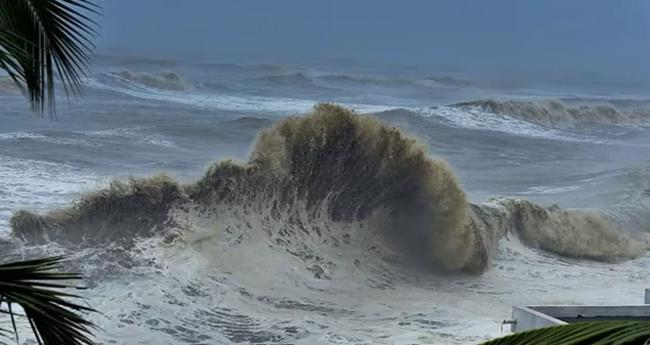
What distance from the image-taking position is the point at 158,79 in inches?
1859

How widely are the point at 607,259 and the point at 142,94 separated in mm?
26678

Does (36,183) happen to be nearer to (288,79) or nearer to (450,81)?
(288,79)

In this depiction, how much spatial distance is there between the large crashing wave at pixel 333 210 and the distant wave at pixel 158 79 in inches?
1069

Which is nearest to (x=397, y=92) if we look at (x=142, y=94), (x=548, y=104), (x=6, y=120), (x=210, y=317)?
(x=548, y=104)

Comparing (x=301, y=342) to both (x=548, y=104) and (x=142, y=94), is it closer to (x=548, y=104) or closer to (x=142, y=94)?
(x=142, y=94)

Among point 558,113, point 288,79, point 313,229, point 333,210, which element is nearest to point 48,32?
point 313,229

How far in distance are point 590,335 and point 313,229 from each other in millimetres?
16462

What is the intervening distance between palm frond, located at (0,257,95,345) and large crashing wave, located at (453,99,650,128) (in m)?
40.6

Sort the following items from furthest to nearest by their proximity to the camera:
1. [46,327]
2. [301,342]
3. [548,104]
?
1. [548,104]
2. [301,342]
3. [46,327]

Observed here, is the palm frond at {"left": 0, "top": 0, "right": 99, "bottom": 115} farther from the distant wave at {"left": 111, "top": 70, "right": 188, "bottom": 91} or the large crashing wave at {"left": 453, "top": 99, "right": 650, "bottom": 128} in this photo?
the distant wave at {"left": 111, "top": 70, "right": 188, "bottom": 91}

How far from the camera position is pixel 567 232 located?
20.1 metres

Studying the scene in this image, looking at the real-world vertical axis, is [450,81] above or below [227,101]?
above

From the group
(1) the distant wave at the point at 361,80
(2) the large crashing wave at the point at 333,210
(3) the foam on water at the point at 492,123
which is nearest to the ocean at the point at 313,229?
(2) the large crashing wave at the point at 333,210

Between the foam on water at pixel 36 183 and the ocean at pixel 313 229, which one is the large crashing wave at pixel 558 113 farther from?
the foam on water at pixel 36 183
